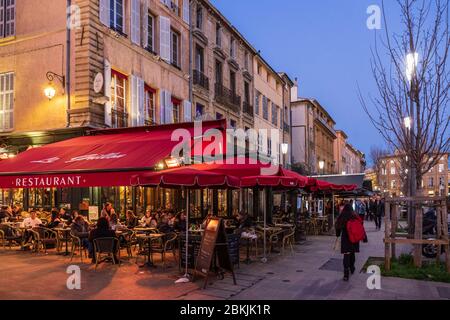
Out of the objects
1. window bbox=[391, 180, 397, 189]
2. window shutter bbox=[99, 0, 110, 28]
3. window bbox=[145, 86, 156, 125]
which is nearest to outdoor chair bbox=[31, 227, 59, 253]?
window bbox=[145, 86, 156, 125]

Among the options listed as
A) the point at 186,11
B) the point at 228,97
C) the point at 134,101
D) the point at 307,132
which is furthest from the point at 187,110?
the point at 307,132

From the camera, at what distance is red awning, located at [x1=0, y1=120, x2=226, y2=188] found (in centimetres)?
1040

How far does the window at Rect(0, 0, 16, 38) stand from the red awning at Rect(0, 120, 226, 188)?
559 cm

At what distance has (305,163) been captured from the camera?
132 ft

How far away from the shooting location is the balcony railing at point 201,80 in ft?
69.5

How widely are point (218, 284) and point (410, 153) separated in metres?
5.65

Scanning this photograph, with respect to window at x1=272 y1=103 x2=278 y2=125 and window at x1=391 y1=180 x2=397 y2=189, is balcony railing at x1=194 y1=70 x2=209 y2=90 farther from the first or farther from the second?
window at x1=391 y1=180 x2=397 y2=189

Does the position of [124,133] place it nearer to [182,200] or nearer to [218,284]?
[182,200]

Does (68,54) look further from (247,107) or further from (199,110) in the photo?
(247,107)

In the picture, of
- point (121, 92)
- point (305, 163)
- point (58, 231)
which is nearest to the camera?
point (58, 231)

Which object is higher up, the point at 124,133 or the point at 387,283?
the point at 124,133

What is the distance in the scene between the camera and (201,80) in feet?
71.3
